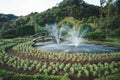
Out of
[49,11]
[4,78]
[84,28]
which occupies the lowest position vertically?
[4,78]

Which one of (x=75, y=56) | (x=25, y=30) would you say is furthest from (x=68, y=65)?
(x=25, y=30)

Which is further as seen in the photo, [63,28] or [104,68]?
[63,28]

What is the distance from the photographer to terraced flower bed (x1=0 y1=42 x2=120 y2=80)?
10.3 meters

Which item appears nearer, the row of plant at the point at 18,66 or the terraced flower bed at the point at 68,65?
the row of plant at the point at 18,66

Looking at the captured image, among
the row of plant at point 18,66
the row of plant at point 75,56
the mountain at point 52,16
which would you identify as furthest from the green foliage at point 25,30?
the row of plant at point 75,56

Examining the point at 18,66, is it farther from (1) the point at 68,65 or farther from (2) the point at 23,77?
(1) the point at 68,65

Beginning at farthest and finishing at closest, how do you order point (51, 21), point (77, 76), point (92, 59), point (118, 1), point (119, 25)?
point (51, 21), point (118, 1), point (119, 25), point (92, 59), point (77, 76)

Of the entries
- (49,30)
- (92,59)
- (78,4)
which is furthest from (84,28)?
(92,59)

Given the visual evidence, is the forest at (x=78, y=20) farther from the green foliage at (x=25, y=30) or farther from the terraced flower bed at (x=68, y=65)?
the terraced flower bed at (x=68, y=65)

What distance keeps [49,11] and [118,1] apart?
343 inches

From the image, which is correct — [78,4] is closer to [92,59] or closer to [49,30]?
[49,30]

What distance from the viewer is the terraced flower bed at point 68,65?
33.8ft

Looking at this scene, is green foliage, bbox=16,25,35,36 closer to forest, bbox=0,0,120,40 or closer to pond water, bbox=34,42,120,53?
forest, bbox=0,0,120,40

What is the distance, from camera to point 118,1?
29500 mm
